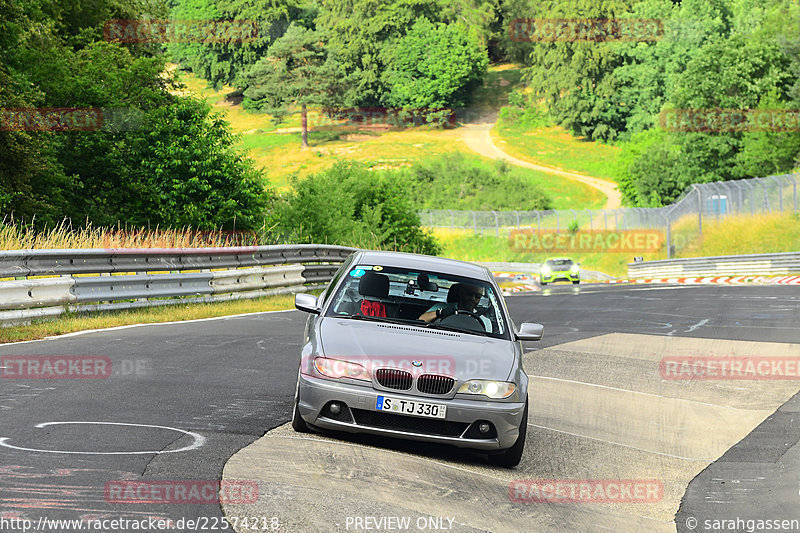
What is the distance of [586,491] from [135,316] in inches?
409

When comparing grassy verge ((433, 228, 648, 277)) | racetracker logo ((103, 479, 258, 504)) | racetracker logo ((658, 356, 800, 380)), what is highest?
racetracker logo ((103, 479, 258, 504))

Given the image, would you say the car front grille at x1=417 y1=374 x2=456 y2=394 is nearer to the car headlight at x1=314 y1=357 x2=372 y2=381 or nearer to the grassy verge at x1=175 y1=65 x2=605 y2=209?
the car headlight at x1=314 y1=357 x2=372 y2=381

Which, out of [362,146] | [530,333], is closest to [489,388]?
[530,333]

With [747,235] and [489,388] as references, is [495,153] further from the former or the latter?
[489,388]

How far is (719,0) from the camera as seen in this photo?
11094cm

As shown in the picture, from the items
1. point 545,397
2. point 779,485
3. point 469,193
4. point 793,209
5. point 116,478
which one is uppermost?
point 116,478

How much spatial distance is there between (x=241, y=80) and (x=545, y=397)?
14188 cm

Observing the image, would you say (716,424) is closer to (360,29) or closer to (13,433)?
(13,433)

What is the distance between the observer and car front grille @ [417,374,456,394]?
282 inches

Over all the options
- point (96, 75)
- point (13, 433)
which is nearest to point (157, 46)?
point (96, 75)

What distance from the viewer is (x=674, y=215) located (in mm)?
55750

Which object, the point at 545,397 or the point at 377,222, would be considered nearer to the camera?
the point at 545,397

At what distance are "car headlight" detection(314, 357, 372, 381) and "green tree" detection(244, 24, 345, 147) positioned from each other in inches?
4843

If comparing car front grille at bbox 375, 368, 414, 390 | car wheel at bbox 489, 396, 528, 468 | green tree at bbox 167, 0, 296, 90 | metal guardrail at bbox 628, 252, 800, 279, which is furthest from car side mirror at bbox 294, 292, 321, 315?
green tree at bbox 167, 0, 296, 90
